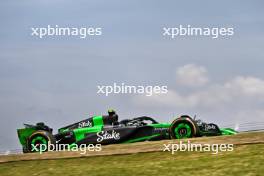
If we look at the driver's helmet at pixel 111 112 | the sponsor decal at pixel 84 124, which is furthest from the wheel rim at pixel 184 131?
the sponsor decal at pixel 84 124

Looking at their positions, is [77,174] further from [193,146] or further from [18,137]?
[18,137]

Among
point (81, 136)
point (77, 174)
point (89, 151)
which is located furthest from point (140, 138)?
point (77, 174)

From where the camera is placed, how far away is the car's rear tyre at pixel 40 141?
14.5 meters

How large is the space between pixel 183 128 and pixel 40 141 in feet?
14.6

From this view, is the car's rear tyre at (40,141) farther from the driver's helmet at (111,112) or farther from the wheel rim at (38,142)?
the driver's helmet at (111,112)

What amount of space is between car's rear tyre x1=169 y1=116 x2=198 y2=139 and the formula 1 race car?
1.13ft

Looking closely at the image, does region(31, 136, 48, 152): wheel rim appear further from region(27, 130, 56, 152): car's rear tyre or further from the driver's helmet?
the driver's helmet

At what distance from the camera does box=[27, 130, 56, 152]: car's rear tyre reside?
14.5m

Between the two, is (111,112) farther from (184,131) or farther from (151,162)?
(151,162)

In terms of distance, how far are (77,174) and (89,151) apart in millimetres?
2179

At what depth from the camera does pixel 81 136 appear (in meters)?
15.1

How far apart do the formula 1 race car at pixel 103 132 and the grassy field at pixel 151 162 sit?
2277 mm

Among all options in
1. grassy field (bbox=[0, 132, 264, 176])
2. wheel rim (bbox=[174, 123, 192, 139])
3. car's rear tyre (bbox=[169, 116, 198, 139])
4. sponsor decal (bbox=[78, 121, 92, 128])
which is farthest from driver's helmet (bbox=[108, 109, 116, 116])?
grassy field (bbox=[0, 132, 264, 176])

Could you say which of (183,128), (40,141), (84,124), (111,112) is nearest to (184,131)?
(183,128)
